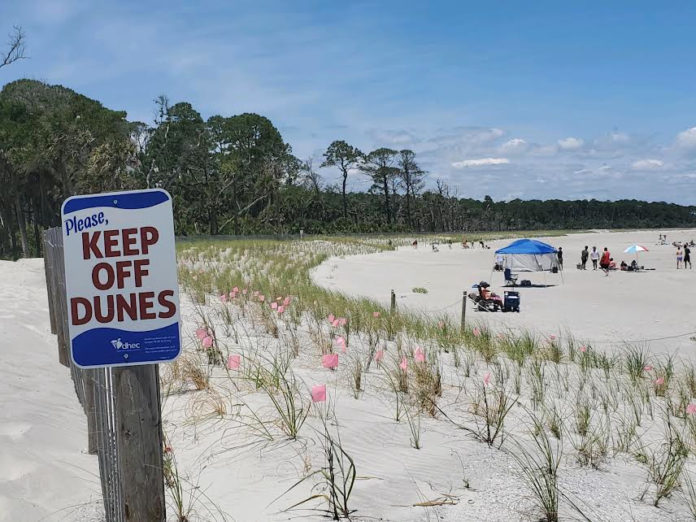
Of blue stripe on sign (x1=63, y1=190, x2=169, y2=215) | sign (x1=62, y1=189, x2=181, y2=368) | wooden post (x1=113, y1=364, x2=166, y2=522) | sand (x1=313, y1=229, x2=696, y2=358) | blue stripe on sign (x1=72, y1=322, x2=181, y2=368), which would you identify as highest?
blue stripe on sign (x1=63, y1=190, x2=169, y2=215)

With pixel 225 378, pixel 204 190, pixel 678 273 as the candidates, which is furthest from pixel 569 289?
pixel 204 190

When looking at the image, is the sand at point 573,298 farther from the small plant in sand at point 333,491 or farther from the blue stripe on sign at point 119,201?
the blue stripe on sign at point 119,201

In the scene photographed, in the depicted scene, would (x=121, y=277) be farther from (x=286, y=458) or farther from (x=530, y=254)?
(x=530, y=254)

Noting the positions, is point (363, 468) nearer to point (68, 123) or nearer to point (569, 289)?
point (569, 289)

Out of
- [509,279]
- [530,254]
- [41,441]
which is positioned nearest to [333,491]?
[41,441]

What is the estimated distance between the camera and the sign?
7.88 ft

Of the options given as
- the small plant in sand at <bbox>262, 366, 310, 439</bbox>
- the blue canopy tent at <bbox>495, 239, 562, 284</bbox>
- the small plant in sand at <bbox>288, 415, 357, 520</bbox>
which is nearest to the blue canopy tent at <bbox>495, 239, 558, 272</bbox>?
the blue canopy tent at <bbox>495, 239, 562, 284</bbox>

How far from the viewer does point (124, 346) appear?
2.42 m

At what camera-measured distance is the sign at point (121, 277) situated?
94.6 inches

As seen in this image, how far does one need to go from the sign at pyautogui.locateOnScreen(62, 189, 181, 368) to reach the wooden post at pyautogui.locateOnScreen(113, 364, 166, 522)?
105 mm

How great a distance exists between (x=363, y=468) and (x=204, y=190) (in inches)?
2076

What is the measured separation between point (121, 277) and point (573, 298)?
18.6 m

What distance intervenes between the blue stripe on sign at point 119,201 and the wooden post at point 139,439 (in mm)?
679

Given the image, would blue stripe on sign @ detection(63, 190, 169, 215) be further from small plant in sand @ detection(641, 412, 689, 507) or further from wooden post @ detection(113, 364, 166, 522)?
small plant in sand @ detection(641, 412, 689, 507)
